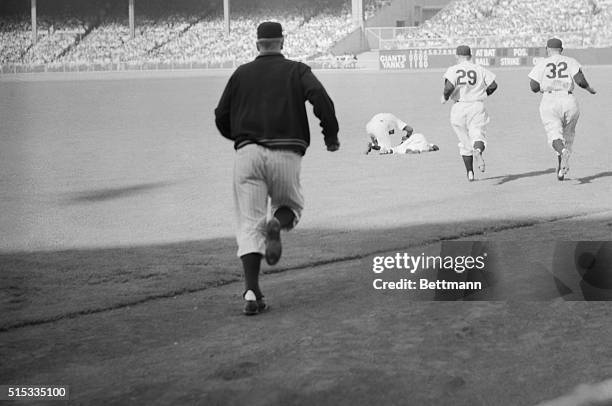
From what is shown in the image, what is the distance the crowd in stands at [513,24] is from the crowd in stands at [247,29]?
0.05 metres

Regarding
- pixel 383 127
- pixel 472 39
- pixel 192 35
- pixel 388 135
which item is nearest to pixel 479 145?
pixel 383 127

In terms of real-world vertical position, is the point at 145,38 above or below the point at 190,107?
above

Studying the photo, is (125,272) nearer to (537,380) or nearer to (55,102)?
(537,380)

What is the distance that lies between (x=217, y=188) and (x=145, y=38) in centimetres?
4544

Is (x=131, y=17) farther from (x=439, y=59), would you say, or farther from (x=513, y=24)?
(x=513, y=24)

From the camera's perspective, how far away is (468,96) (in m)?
11.9

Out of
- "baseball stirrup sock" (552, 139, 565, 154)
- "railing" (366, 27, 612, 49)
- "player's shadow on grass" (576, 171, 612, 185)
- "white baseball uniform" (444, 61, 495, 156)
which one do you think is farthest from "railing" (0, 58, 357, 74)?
"baseball stirrup sock" (552, 139, 565, 154)

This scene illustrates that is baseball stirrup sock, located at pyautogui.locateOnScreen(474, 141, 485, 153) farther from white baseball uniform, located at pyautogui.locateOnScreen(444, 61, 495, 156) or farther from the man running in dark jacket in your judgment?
the man running in dark jacket

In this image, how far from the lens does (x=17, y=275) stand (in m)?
7.35

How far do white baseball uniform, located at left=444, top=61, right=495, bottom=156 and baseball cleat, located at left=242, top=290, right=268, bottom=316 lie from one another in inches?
259

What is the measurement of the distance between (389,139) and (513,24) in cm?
3432

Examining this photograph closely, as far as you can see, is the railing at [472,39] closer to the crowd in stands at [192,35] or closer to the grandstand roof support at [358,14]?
the grandstand roof support at [358,14]

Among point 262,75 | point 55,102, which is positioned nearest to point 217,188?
point 262,75

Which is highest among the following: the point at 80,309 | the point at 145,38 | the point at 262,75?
the point at 145,38
